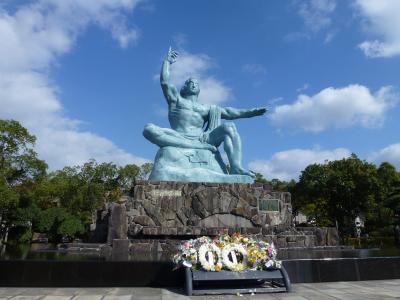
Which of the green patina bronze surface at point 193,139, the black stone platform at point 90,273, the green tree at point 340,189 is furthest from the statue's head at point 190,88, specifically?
the green tree at point 340,189

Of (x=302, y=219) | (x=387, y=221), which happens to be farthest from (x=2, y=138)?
(x=302, y=219)

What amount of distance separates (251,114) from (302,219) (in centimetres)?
5478

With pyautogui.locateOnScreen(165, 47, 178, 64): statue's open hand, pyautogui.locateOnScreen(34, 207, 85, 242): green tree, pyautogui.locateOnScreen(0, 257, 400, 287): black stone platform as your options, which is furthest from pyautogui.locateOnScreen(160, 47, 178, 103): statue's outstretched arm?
pyautogui.locateOnScreen(34, 207, 85, 242): green tree

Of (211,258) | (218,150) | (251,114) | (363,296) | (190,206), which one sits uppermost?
(251,114)

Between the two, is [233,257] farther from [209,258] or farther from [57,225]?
[57,225]

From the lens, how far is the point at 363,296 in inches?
216

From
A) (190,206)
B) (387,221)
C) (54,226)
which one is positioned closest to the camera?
(190,206)

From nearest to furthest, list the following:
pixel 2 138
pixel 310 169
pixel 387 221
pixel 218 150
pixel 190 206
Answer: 1. pixel 190 206
2. pixel 218 150
3. pixel 2 138
4. pixel 387 221
5. pixel 310 169

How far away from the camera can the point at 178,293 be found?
Result: 5863 millimetres

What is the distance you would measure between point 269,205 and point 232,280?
914 cm

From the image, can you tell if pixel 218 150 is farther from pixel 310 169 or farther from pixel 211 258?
pixel 310 169

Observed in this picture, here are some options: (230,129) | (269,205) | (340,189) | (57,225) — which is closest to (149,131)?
(230,129)

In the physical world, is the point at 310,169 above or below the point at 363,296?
above

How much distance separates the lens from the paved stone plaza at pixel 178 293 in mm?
5453
